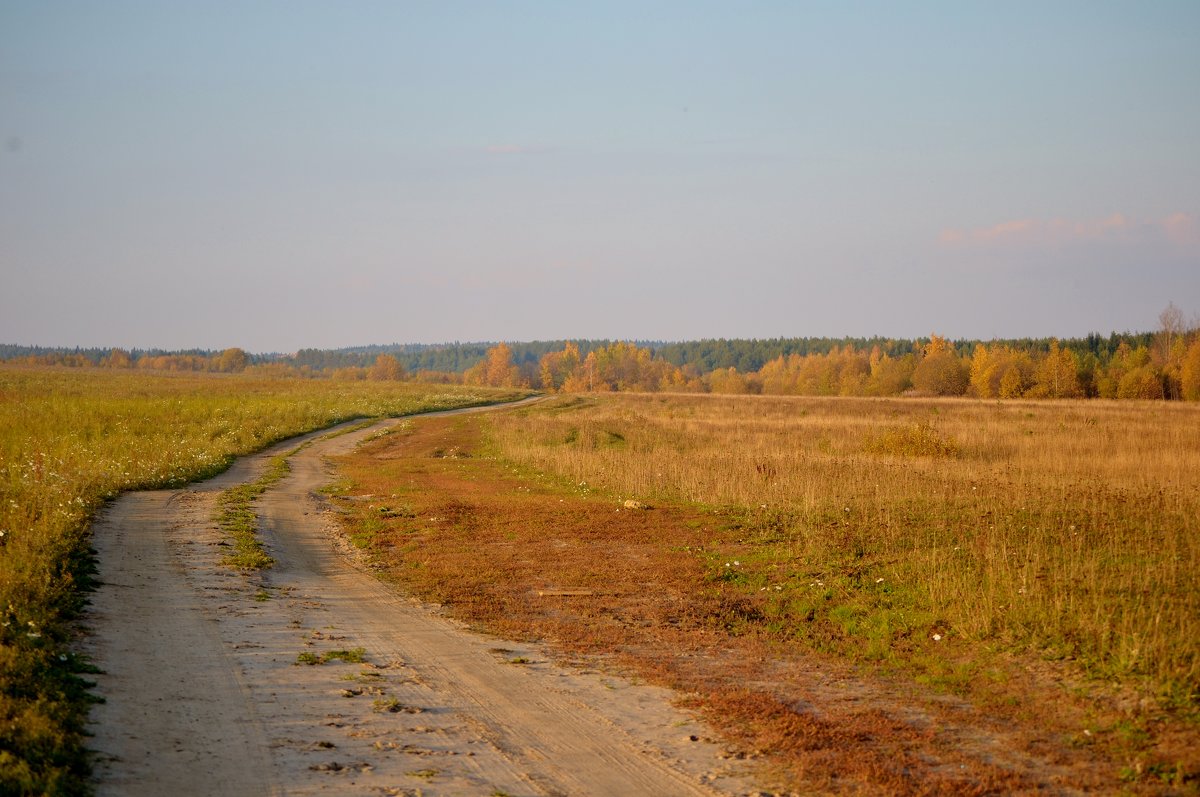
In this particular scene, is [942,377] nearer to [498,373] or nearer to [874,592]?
[874,592]

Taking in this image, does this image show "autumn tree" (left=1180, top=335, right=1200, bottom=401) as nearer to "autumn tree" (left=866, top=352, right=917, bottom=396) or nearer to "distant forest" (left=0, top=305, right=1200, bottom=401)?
"distant forest" (left=0, top=305, right=1200, bottom=401)

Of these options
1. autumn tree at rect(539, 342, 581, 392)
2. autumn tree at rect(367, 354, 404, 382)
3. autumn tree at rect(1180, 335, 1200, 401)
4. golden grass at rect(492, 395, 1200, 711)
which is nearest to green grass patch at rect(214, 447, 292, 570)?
golden grass at rect(492, 395, 1200, 711)

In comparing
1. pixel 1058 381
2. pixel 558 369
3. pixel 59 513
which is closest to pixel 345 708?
pixel 59 513

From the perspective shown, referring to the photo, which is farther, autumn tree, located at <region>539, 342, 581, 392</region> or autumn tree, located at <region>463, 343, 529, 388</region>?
autumn tree, located at <region>463, 343, 529, 388</region>

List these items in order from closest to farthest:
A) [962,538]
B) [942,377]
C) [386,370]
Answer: [962,538]
[942,377]
[386,370]

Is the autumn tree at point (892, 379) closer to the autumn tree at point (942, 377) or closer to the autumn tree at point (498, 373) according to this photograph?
the autumn tree at point (942, 377)

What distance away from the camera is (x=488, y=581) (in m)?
13.5

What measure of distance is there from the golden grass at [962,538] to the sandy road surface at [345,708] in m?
3.58

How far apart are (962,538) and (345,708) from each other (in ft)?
32.4

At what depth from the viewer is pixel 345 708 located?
784 cm

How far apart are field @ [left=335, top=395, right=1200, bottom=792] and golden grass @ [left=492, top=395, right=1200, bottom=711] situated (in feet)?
0.16

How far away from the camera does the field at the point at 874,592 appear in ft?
23.5

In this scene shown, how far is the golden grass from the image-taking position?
30.1ft

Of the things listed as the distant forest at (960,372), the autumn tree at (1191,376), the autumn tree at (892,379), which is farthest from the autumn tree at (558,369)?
the autumn tree at (1191,376)
